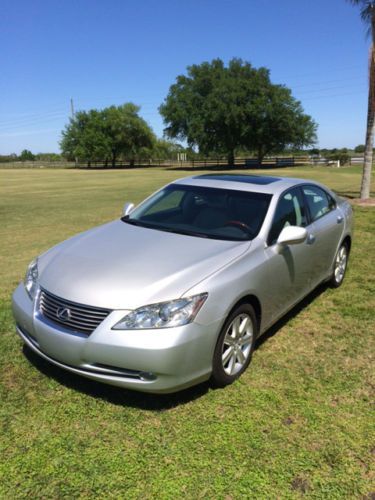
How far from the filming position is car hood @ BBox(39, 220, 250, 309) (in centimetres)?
292

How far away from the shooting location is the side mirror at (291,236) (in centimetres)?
373

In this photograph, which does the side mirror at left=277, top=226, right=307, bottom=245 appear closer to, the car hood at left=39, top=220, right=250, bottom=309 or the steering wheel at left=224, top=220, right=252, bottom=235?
the steering wheel at left=224, top=220, right=252, bottom=235

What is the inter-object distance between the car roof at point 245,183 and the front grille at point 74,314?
2.13 m

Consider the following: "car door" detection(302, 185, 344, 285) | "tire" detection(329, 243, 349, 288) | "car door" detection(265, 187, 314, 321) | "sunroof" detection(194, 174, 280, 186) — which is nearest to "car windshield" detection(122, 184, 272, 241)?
"car door" detection(265, 187, 314, 321)

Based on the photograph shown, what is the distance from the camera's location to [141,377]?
2855mm

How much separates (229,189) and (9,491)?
124 inches

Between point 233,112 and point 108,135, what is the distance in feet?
99.5

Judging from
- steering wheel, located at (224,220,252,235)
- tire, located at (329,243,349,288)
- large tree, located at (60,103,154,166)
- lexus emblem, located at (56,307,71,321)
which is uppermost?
large tree, located at (60,103,154,166)

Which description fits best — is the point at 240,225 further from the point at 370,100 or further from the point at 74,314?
the point at 370,100

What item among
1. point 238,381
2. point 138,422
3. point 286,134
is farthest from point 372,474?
point 286,134

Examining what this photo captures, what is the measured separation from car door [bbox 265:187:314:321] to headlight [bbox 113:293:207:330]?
103cm

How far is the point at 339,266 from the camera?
18.6ft

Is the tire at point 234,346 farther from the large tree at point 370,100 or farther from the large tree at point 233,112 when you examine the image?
the large tree at point 233,112

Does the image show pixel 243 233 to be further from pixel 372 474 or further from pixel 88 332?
pixel 372 474
